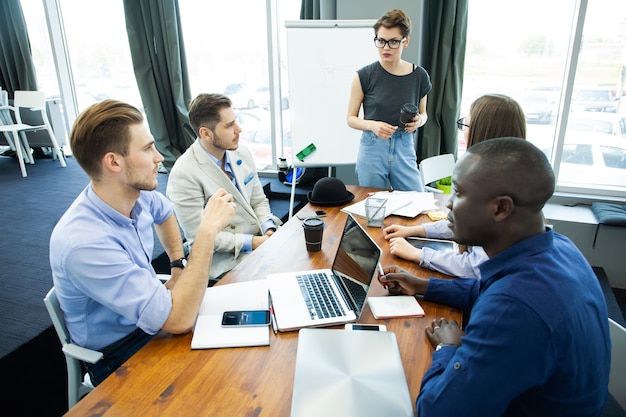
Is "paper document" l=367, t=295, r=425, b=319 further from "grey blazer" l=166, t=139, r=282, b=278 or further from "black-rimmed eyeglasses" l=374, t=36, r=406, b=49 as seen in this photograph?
"black-rimmed eyeglasses" l=374, t=36, r=406, b=49

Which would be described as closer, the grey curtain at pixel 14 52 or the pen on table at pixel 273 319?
the pen on table at pixel 273 319

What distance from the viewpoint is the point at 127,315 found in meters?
1.05

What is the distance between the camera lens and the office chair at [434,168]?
2695 millimetres

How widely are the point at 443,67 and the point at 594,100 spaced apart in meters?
1.28

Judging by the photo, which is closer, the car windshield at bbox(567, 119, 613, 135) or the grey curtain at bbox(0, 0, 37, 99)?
the car windshield at bbox(567, 119, 613, 135)

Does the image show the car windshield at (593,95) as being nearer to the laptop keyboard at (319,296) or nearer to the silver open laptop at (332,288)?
the silver open laptop at (332,288)

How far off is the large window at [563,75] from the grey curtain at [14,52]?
5.34m

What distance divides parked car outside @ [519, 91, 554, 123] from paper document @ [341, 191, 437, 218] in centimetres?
199

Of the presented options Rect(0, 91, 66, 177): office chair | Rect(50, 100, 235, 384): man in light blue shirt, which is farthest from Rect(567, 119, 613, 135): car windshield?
Rect(0, 91, 66, 177): office chair

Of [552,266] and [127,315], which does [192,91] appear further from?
[552,266]

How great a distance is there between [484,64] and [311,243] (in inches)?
110

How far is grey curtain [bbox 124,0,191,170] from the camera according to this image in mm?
4066

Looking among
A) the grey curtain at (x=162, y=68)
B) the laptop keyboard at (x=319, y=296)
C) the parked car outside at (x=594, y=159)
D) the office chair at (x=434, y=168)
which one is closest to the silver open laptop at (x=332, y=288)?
the laptop keyboard at (x=319, y=296)

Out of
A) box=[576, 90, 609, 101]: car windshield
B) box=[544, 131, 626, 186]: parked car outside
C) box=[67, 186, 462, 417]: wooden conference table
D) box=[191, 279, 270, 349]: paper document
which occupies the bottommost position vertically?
box=[544, 131, 626, 186]: parked car outside
